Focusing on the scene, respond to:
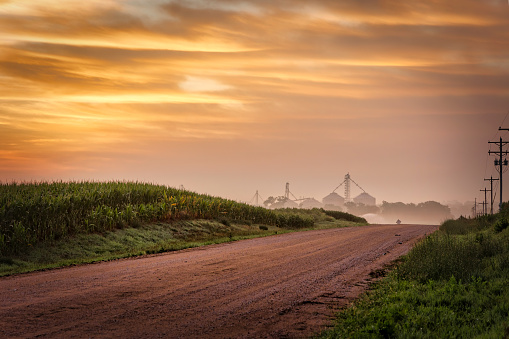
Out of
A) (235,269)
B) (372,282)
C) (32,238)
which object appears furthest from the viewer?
(32,238)

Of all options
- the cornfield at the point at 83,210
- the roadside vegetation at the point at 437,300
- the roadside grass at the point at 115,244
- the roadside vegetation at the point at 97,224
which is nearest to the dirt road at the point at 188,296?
the roadside vegetation at the point at 437,300

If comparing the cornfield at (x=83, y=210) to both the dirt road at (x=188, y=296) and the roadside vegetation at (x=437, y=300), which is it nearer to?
the dirt road at (x=188, y=296)

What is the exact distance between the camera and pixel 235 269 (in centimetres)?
1439

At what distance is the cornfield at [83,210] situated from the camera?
20578 millimetres

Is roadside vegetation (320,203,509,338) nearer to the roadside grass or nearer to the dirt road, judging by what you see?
the dirt road

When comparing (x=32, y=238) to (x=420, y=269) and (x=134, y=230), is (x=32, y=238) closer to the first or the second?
(x=134, y=230)

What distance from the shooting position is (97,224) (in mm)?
23703

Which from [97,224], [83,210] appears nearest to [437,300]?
[97,224]

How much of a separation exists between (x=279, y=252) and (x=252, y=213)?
20801mm

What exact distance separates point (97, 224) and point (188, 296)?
14.5 m

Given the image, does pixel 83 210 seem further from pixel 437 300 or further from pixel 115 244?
pixel 437 300

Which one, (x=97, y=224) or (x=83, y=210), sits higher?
(x=83, y=210)

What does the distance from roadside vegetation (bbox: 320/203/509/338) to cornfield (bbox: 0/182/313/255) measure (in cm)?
1503

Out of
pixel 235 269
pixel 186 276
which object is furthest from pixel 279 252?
pixel 186 276
